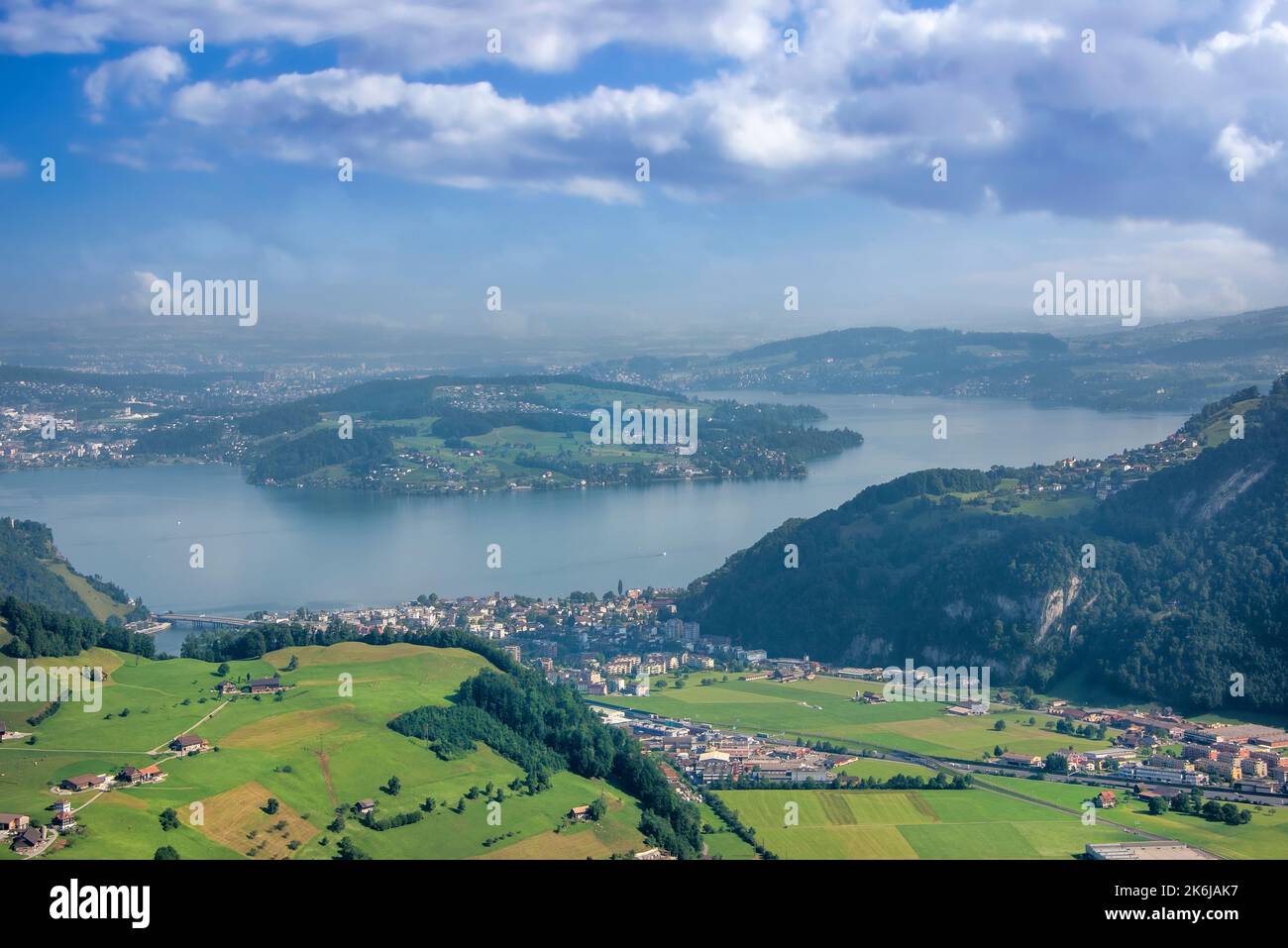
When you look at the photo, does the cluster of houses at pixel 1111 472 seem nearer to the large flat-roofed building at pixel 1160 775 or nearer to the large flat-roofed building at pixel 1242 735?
the large flat-roofed building at pixel 1242 735

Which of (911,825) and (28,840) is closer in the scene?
(28,840)

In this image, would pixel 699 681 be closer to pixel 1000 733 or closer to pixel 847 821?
pixel 1000 733

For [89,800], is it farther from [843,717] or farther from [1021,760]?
[843,717]

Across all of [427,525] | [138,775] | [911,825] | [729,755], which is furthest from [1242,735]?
[427,525]

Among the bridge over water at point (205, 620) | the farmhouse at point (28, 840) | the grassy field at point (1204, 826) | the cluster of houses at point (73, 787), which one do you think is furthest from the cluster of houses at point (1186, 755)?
the bridge over water at point (205, 620)

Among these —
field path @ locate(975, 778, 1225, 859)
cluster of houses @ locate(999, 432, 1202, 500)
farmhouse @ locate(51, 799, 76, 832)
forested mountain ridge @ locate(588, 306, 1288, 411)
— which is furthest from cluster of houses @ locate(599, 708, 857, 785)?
forested mountain ridge @ locate(588, 306, 1288, 411)
